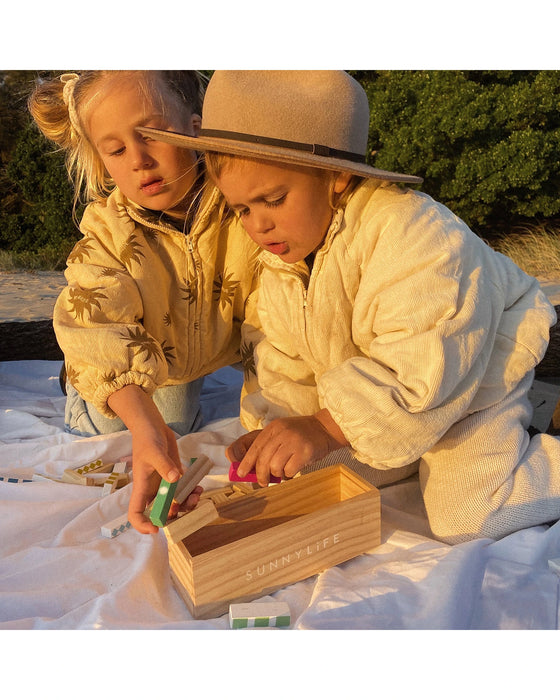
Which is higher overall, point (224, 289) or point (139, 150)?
point (139, 150)

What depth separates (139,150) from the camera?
4.07ft

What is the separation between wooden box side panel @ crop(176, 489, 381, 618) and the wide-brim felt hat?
507 mm

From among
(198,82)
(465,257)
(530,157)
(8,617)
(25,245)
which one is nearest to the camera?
(8,617)

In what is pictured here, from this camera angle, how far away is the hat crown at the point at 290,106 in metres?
0.99

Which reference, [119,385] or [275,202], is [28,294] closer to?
[119,385]

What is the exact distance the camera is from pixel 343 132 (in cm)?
102

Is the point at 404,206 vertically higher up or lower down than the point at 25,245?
higher up

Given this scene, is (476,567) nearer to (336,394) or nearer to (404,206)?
(336,394)

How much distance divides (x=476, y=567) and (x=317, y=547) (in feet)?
0.76

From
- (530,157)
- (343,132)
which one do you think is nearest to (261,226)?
(343,132)

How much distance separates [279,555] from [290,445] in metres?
0.16

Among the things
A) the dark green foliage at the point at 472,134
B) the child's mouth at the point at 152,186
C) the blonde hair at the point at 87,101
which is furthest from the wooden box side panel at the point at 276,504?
the dark green foliage at the point at 472,134

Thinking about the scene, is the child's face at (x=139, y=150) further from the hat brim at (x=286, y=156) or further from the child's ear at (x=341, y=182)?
the child's ear at (x=341, y=182)

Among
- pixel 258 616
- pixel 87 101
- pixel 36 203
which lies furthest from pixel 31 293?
pixel 258 616
